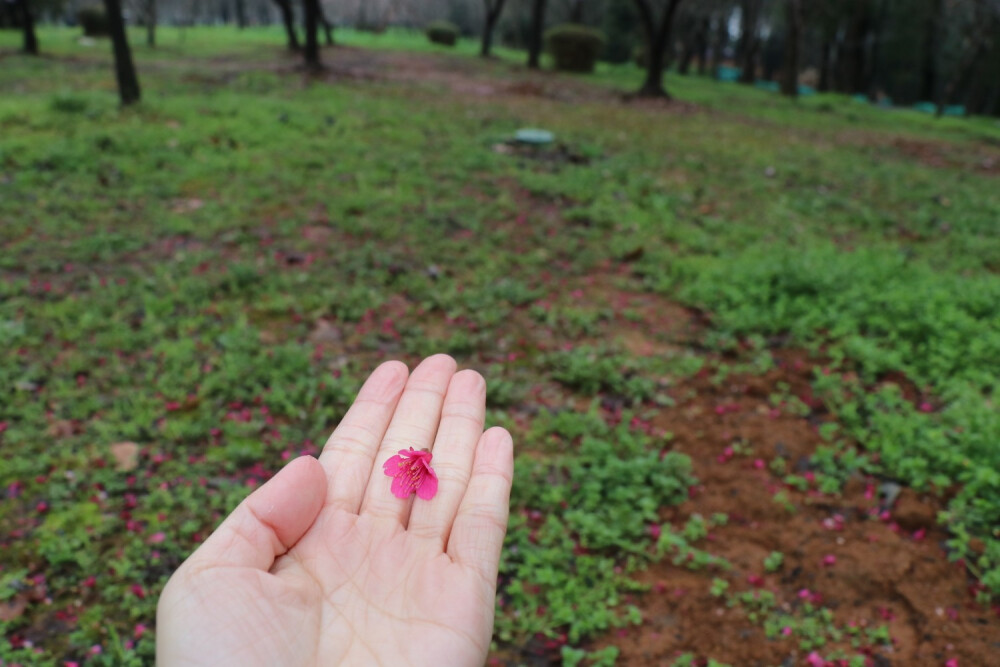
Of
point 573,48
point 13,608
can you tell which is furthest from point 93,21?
point 13,608

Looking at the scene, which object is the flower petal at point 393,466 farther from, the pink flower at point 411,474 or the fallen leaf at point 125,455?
the fallen leaf at point 125,455

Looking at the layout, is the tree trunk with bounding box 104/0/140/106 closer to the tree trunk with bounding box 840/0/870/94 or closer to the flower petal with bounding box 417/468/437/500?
the flower petal with bounding box 417/468/437/500

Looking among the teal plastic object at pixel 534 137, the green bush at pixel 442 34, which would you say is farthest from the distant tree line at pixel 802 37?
the teal plastic object at pixel 534 137

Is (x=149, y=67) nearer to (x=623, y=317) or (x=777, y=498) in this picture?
(x=623, y=317)

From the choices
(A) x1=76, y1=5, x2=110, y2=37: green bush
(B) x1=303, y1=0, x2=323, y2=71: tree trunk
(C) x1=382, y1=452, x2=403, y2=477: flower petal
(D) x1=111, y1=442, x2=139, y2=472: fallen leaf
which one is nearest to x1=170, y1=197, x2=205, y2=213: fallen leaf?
(D) x1=111, y1=442, x2=139, y2=472: fallen leaf

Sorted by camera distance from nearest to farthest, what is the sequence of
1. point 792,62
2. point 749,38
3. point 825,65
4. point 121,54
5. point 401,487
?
point 401,487, point 121,54, point 792,62, point 825,65, point 749,38

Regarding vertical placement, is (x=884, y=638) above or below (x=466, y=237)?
below

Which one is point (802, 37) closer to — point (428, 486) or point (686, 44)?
point (686, 44)

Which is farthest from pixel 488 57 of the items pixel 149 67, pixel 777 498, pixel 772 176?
pixel 777 498
